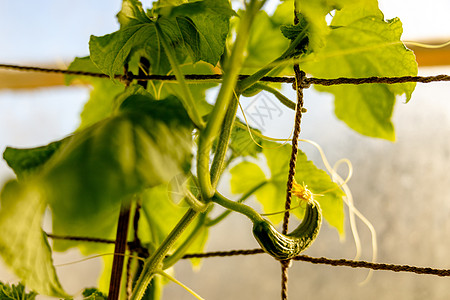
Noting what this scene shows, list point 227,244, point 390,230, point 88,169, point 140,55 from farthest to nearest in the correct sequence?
1. point 227,244
2. point 390,230
3. point 140,55
4. point 88,169

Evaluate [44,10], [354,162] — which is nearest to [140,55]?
[354,162]

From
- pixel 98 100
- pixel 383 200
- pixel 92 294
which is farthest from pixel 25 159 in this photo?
pixel 383 200

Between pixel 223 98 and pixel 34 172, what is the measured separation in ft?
0.56

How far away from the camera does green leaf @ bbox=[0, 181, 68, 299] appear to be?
10.7 inches

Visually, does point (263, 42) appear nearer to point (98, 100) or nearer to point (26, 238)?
point (98, 100)

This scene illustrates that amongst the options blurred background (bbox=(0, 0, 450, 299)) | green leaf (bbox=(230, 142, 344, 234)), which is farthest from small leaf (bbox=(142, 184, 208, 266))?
blurred background (bbox=(0, 0, 450, 299))

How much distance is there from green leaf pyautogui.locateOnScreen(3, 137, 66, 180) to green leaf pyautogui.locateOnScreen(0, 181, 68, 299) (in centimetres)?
6

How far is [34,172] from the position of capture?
356 mm

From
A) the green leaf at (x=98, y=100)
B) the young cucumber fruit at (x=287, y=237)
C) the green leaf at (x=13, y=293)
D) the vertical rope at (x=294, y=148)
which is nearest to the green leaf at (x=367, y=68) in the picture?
the vertical rope at (x=294, y=148)

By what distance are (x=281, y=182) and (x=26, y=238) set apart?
0.36 meters

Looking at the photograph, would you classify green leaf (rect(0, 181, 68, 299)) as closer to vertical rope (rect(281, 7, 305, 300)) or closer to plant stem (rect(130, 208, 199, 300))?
plant stem (rect(130, 208, 199, 300))

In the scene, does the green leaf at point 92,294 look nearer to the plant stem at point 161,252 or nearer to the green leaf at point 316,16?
the plant stem at point 161,252

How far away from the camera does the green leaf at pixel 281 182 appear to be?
0.51 meters

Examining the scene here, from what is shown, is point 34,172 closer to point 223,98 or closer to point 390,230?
point 223,98
